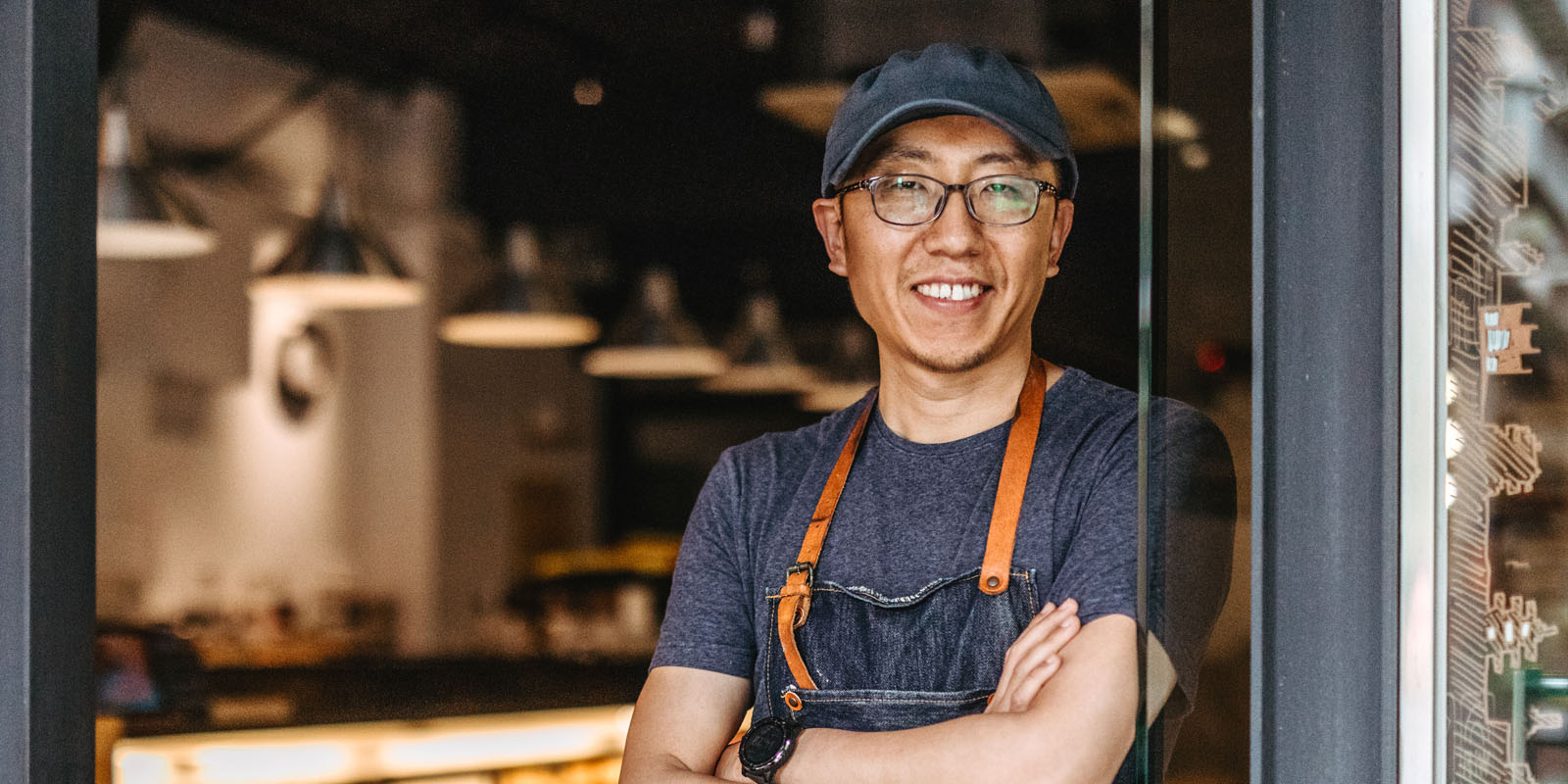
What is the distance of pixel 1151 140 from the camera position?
1.12m

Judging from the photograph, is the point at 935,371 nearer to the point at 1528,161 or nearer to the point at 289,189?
the point at 1528,161

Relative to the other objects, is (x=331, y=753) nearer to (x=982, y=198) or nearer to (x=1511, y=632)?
(x=982, y=198)

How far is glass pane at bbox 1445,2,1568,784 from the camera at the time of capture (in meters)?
1.05

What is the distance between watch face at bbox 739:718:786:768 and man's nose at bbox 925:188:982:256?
1.82ft

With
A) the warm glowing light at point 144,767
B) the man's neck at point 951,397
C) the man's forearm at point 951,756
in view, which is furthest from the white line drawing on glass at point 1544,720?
the warm glowing light at point 144,767

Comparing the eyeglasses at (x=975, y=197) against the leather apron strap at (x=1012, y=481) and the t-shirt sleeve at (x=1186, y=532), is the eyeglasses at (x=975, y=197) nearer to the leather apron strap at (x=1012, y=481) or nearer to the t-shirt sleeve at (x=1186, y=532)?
the leather apron strap at (x=1012, y=481)

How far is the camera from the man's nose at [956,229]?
156 centimetres

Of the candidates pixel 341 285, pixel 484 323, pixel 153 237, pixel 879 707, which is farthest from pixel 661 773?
pixel 484 323

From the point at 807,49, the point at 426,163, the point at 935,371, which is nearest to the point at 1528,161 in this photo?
the point at 935,371

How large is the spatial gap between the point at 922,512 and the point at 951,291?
256 mm

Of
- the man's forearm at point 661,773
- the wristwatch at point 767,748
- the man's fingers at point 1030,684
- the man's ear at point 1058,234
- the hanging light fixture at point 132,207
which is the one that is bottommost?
the man's forearm at point 661,773

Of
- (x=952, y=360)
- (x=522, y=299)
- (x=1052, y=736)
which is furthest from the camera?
(x=522, y=299)

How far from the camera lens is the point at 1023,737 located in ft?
4.25

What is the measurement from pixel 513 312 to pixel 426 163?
2575 mm
